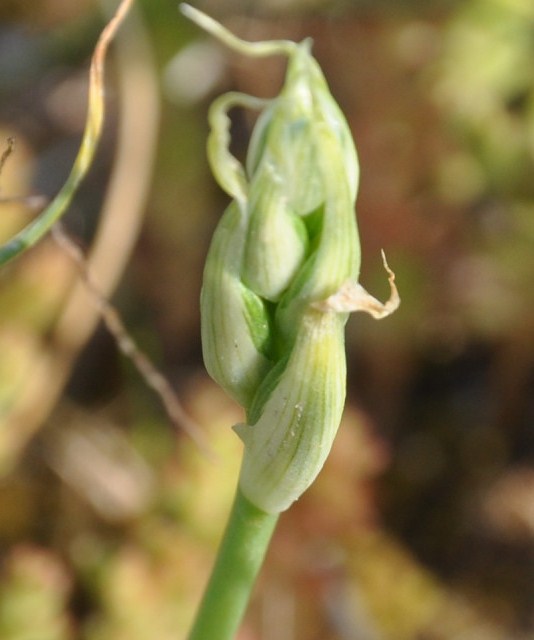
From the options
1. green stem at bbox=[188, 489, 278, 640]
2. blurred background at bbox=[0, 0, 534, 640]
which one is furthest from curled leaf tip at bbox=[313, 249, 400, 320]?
blurred background at bbox=[0, 0, 534, 640]

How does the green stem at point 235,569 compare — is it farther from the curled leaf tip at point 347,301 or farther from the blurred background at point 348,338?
the blurred background at point 348,338

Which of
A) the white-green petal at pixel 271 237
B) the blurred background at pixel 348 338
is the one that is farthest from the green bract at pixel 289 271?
the blurred background at pixel 348 338

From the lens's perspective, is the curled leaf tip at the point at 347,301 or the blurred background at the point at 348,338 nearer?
the curled leaf tip at the point at 347,301

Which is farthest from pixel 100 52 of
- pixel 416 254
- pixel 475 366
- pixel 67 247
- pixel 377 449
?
pixel 475 366

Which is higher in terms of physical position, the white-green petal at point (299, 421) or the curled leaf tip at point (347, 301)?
the curled leaf tip at point (347, 301)

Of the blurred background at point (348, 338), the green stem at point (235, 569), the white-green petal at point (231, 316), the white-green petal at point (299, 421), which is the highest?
the white-green petal at point (231, 316)

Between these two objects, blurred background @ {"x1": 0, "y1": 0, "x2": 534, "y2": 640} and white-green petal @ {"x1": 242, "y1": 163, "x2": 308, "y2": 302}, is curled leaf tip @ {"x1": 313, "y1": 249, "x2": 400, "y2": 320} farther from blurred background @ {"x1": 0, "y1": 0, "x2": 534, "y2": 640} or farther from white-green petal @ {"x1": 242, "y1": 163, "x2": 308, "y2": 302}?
blurred background @ {"x1": 0, "y1": 0, "x2": 534, "y2": 640}

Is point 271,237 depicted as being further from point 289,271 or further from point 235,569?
point 235,569

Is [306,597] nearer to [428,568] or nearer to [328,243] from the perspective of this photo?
[428,568]
